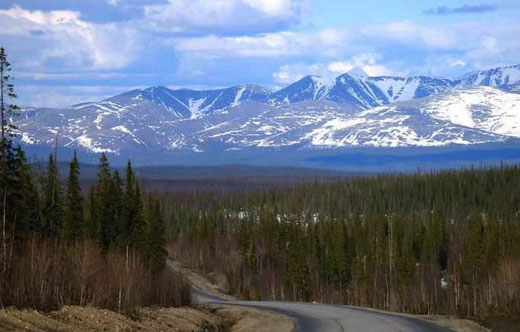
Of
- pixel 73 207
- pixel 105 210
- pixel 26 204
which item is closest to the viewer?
pixel 26 204

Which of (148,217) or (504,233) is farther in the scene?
(504,233)

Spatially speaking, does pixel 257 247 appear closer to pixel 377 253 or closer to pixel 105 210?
pixel 377 253

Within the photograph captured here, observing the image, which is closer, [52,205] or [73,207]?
→ [52,205]

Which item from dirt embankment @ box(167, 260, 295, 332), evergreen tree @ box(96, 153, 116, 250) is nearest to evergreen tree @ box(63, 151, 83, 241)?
evergreen tree @ box(96, 153, 116, 250)

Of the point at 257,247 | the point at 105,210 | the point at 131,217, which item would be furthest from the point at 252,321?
the point at 257,247

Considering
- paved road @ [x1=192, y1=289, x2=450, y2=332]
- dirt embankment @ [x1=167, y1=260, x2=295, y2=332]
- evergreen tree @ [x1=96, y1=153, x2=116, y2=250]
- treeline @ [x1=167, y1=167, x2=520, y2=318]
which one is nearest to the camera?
paved road @ [x1=192, y1=289, x2=450, y2=332]

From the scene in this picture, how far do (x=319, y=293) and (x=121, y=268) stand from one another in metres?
89.4

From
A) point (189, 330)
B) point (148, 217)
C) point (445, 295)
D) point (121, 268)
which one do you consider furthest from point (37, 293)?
point (445, 295)

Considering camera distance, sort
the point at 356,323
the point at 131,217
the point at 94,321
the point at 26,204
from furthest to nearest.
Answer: the point at 131,217
the point at 26,204
the point at 356,323
the point at 94,321

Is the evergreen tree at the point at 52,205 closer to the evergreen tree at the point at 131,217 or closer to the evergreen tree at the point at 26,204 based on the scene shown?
the evergreen tree at the point at 26,204

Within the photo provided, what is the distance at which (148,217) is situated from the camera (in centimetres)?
9550

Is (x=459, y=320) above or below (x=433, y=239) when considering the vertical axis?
above

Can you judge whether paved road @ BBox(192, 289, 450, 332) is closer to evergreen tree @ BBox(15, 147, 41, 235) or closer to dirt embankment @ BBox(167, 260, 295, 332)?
dirt embankment @ BBox(167, 260, 295, 332)

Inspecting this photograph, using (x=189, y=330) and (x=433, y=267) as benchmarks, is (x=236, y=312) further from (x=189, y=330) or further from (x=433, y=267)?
(x=433, y=267)
